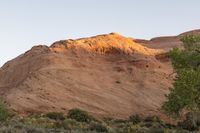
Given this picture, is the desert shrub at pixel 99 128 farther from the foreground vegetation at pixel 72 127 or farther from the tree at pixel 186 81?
the tree at pixel 186 81

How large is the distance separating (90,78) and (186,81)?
31.6m

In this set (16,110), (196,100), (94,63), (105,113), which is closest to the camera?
(196,100)

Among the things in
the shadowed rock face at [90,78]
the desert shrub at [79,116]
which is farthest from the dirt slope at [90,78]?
the desert shrub at [79,116]

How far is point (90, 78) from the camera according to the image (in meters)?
64.1

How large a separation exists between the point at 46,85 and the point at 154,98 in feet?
41.5

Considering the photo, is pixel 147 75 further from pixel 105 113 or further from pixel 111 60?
pixel 105 113

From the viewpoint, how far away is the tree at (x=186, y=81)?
33188 mm

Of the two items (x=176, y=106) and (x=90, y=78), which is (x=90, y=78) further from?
(x=176, y=106)

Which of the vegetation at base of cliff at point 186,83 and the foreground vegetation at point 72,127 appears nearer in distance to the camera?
the foreground vegetation at point 72,127

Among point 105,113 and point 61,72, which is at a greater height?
point 61,72

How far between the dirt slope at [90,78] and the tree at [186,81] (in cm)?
1693

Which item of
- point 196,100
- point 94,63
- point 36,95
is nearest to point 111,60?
point 94,63

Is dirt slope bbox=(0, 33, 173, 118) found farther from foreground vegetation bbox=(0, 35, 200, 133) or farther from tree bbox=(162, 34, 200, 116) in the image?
tree bbox=(162, 34, 200, 116)

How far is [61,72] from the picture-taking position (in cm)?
6331
